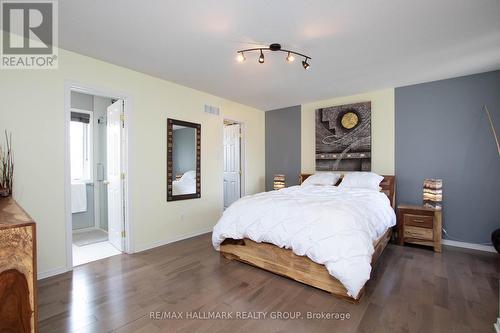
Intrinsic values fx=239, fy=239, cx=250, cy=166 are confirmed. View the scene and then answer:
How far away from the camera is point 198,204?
4.09m

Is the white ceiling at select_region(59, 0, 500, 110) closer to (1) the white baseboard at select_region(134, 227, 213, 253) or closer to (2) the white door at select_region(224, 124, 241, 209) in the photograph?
(2) the white door at select_region(224, 124, 241, 209)

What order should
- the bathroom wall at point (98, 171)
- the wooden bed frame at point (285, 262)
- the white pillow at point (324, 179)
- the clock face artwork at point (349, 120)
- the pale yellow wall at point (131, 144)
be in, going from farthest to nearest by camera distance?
1. the bathroom wall at point (98, 171)
2. the clock face artwork at point (349, 120)
3. the white pillow at point (324, 179)
4. the pale yellow wall at point (131, 144)
5. the wooden bed frame at point (285, 262)

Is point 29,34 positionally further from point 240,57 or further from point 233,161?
point 233,161

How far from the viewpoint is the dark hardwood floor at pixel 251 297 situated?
5.72 ft

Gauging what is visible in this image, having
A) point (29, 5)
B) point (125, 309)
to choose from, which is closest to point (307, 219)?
point (125, 309)

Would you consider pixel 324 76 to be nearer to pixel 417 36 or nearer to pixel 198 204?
pixel 417 36

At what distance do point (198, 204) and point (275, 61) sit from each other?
255cm

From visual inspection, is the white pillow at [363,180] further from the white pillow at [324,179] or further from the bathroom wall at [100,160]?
the bathroom wall at [100,160]

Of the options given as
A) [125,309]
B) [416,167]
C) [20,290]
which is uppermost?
[416,167]

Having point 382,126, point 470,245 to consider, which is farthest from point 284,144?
point 470,245

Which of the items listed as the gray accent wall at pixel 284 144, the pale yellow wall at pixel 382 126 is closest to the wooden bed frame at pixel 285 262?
the pale yellow wall at pixel 382 126

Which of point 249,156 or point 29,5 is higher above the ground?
point 29,5

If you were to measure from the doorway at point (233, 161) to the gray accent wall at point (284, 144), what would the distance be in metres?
0.75

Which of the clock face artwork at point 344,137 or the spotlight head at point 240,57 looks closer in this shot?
the spotlight head at point 240,57
